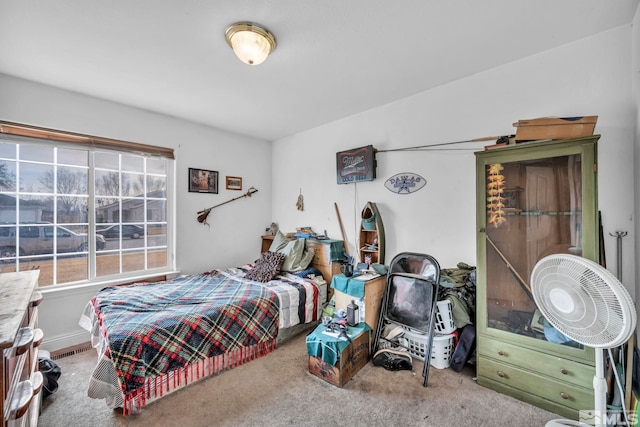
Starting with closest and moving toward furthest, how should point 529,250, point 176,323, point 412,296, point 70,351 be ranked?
point 529,250 → point 176,323 → point 412,296 → point 70,351

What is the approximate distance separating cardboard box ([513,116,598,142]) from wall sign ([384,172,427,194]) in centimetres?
100

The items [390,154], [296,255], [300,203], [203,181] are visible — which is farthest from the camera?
[300,203]

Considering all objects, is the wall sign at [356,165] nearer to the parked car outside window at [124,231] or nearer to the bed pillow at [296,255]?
the bed pillow at [296,255]

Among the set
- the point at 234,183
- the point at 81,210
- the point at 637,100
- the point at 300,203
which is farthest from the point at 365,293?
the point at 81,210

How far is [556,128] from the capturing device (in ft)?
5.60

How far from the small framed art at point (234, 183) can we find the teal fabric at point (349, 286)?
7.43 ft

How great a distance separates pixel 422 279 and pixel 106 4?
2.90 m

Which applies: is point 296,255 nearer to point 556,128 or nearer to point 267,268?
point 267,268

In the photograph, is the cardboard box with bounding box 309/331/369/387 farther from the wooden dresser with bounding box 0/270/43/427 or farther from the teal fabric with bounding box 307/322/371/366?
the wooden dresser with bounding box 0/270/43/427

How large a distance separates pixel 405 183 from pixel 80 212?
351 centimetres

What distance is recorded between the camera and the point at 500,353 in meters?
1.91

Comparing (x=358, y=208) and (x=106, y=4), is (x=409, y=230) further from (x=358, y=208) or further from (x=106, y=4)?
Result: (x=106, y=4)

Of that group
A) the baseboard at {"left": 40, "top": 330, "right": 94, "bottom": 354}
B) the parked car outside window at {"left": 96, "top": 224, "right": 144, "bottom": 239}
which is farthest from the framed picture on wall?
the baseboard at {"left": 40, "top": 330, "right": 94, "bottom": 354}

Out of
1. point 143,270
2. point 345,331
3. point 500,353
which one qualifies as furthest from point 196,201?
point 500,353
